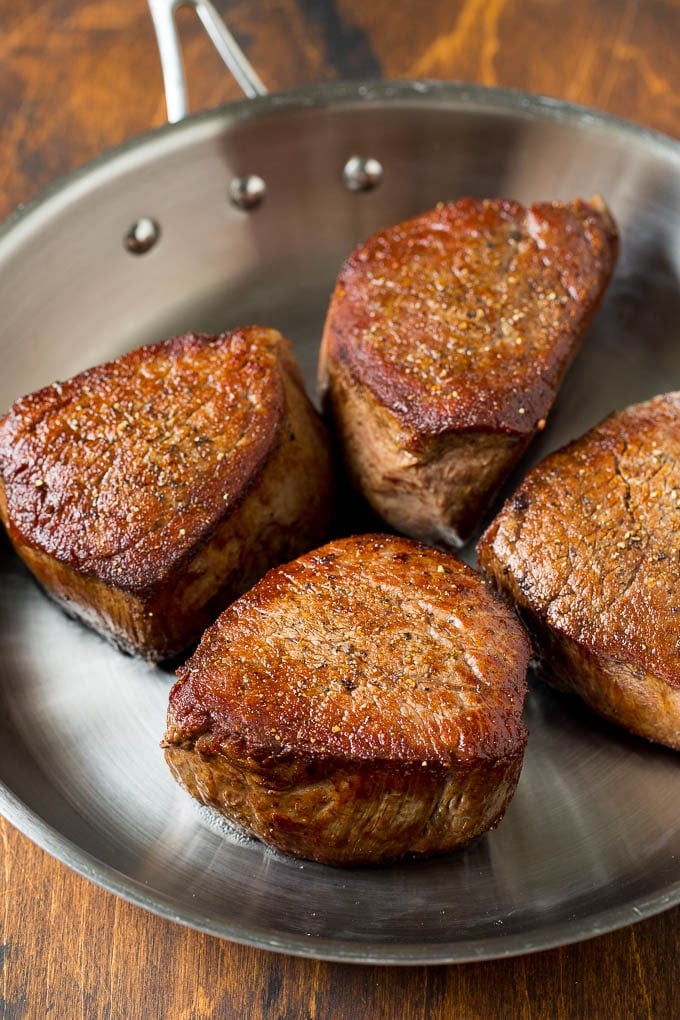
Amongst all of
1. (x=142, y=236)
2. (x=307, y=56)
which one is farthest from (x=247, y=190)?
(x=307, y=56)

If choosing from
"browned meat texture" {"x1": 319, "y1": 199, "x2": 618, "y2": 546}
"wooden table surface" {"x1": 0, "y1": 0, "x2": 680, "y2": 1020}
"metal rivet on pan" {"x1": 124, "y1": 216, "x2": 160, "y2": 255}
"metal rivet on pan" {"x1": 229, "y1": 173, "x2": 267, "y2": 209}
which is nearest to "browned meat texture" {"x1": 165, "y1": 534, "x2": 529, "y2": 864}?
"browned meat texture" {"x1": 319, "y1": 199, "x2": 618, "y2": 546}

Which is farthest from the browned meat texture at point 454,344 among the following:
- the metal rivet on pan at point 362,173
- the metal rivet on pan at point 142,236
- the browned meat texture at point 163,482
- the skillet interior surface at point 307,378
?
the metal rivet on pan at point 142,236

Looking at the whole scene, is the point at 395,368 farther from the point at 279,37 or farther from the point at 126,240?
the point at 279,37

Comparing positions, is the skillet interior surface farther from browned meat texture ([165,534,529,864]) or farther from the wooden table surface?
the wooden table surface

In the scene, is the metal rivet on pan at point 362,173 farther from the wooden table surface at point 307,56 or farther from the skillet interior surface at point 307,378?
the wooden table surface at point 307,56

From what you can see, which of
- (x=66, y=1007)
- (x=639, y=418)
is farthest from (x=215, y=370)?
(x=66, y=1007)

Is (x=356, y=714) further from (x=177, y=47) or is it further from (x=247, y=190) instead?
(x=177, y=47)
